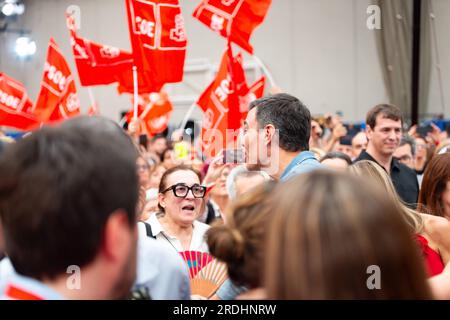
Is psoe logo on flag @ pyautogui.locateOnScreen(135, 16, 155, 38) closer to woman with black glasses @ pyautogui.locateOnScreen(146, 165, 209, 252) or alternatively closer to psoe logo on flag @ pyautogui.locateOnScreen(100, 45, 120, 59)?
psoe logo on flag @ pyautogui.locateOnScreen(100, 45, 120, 59)

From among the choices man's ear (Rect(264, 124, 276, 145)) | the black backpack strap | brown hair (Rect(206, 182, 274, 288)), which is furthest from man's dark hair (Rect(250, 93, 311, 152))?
brown hair (Rect(206, 182, 274, 288))

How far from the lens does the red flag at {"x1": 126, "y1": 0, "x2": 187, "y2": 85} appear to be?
539 centimetres

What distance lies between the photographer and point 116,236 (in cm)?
125

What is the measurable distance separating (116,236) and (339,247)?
42 centimetres

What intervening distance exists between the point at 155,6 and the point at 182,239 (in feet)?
8.01

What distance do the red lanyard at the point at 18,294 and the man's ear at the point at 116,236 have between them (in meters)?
0.15

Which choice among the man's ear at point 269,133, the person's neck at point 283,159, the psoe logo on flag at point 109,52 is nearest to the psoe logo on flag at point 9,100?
the psoe logo on flag at point 109,52

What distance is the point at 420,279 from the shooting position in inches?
49.6

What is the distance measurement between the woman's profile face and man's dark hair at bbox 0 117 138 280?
2.41m

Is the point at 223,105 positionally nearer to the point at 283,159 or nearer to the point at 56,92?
the point at 56,92

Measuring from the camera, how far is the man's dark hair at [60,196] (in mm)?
1209

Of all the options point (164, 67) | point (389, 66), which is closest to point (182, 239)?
point (164, 67)

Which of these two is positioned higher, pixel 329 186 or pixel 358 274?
pixel 329 186
